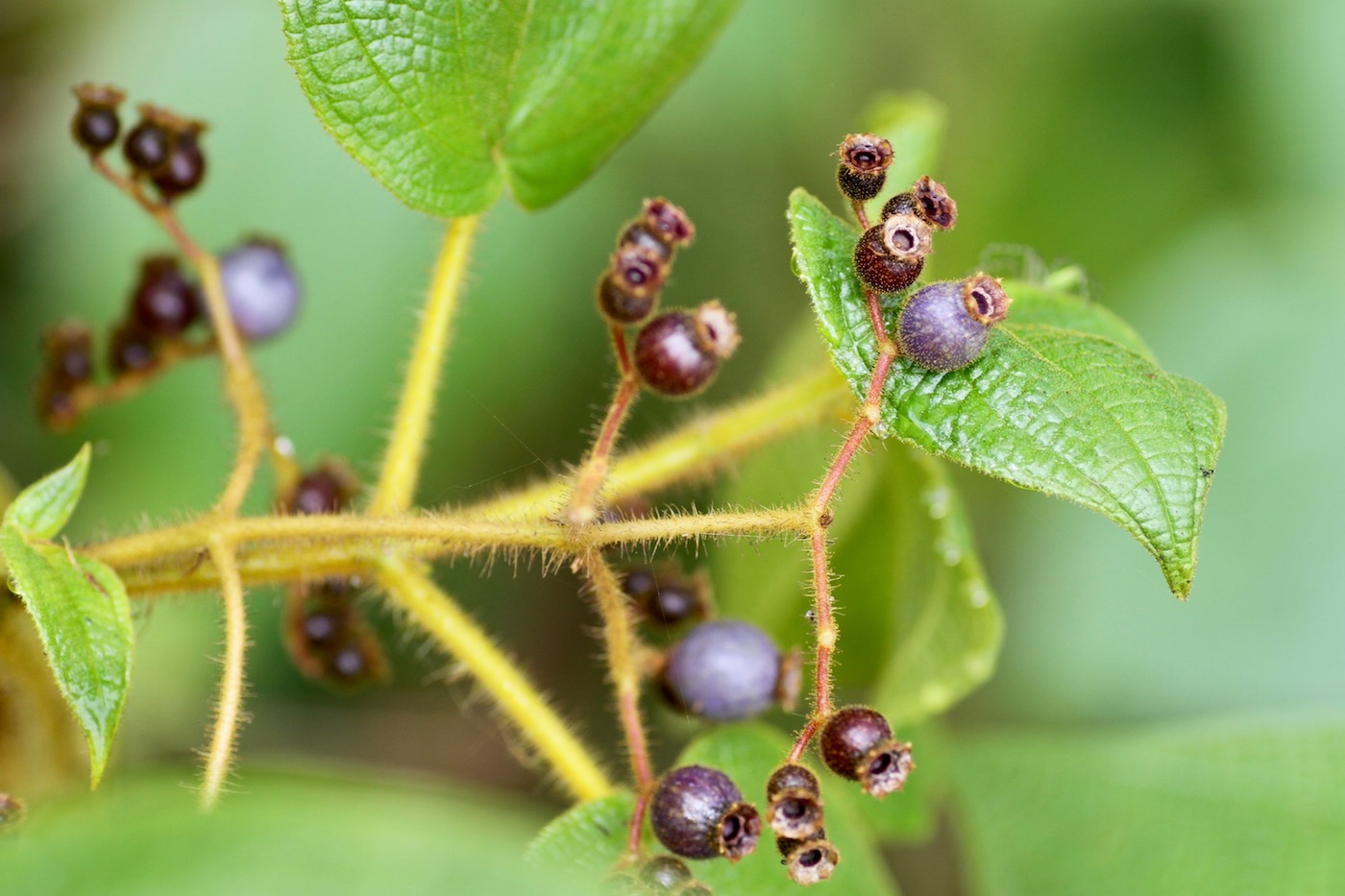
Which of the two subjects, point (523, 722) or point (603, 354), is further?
point (603, 354)

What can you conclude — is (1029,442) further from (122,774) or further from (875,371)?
(122,774)

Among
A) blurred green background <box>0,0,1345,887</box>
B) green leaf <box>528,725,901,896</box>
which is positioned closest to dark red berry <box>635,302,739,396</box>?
green leaf <box>528,725,901,896</box>

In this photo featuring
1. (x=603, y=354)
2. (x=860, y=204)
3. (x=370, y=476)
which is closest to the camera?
(x=860, y=204)

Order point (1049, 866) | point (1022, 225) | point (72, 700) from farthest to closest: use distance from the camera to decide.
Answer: point (1022, 225), point (1049, 866), point (72, 700)

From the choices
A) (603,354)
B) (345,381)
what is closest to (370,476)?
(345,381)

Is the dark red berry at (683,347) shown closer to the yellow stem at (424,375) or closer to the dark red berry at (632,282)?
the dark red berry at (632,282)

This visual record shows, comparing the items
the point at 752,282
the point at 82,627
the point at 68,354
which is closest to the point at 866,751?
the point at 82,627
